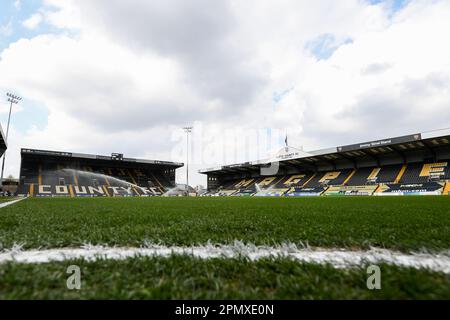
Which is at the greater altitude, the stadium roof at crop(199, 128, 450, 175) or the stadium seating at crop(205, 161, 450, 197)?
the stadium roof at crop(199, 128, 450, 175)

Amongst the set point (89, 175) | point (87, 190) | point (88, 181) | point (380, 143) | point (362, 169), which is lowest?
point (87, 190)

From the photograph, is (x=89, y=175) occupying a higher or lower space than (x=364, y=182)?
higher

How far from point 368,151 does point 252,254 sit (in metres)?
32.5

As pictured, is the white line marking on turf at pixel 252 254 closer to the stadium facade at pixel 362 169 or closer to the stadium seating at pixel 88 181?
the stadium facade at pixel 362 169

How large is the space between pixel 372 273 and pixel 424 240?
1.28m

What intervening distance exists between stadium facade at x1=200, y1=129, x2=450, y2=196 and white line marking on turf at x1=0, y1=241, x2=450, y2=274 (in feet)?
87.5

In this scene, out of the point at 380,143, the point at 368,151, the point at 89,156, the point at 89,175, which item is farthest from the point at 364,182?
the point at 89,175

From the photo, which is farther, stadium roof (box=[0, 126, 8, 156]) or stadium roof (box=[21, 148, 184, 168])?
stadium roof (box=[21, 148, 184, 168])

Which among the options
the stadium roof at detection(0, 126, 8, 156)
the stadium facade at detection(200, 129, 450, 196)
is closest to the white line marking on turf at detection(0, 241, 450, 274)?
the stadium roof at detection(0, 126, 8, 156)

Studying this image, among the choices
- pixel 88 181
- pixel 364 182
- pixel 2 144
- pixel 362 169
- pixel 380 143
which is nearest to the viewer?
pixel 2 144

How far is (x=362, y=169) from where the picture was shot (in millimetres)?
31547

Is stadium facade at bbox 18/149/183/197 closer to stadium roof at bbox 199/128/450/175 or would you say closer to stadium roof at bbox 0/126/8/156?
stadium roof at bbox 0/126/8/156

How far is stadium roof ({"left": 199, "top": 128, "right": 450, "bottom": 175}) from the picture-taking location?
2369 centimetres

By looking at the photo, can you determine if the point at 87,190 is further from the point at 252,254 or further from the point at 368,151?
the point at 252,254
